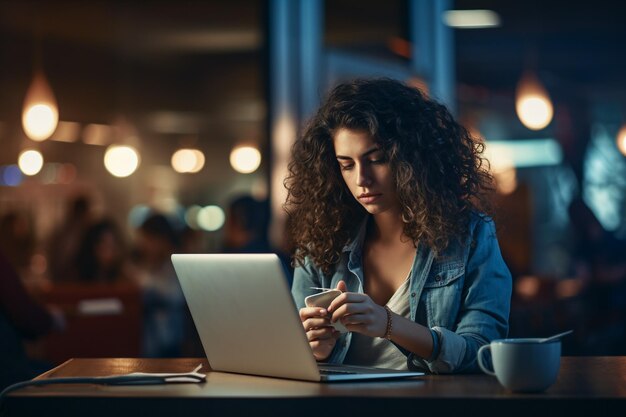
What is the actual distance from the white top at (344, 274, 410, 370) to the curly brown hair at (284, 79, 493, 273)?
142 millimetres

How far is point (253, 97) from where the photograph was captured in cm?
1320

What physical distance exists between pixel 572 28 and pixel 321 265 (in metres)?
8.64

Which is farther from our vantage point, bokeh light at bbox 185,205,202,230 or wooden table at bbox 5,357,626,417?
bokeh light at bbox 185,205,202,230

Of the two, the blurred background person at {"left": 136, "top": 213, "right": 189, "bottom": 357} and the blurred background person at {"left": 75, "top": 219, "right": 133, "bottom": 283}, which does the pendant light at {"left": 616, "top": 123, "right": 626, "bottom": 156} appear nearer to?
the blurred background person at {"left": 136, "top": 213, "right": 189, "bottom": 357}

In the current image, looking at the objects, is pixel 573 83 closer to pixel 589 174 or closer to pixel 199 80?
pixel 589 174

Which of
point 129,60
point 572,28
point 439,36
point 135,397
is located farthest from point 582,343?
point 129,60

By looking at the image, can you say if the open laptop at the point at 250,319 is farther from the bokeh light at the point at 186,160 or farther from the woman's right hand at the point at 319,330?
the bokeh light at the point at 186,160

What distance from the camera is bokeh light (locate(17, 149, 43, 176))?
1241cm

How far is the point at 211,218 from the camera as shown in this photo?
19234 mm

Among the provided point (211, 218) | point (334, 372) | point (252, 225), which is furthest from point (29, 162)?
point (334, 372)

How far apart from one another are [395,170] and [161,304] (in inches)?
175

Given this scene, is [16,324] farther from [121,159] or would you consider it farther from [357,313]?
[121,159]

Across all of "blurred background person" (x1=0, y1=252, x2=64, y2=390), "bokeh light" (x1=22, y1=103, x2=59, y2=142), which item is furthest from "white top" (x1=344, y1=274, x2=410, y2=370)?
"bokeh light" (x1=22, y1=103, x2=59, y2=142)

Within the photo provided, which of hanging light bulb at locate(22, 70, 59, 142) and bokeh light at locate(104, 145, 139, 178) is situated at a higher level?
hanging light bulb at locate(22, 70, 59, 142)
